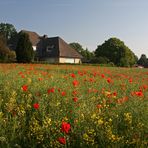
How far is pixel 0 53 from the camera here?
4731 centimetres

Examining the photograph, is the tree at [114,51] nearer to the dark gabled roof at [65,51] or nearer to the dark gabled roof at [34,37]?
the dark gabled roof at [65,51]

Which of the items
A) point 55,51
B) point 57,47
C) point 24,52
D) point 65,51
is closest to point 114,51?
point 65,51

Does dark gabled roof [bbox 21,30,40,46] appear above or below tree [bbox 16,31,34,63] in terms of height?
above

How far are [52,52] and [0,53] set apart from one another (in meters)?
23.3

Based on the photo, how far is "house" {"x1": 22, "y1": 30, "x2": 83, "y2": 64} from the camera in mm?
68625

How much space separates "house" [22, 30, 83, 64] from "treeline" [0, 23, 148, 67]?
3844 mm

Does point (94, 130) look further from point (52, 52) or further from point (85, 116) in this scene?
point (52, 52)

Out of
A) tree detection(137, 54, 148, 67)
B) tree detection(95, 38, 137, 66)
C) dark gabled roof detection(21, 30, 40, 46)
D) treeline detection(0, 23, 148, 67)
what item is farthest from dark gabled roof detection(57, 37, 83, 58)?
tree detection(137, 54, 148, 67)

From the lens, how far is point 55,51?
69250mm

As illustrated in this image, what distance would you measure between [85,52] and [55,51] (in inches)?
1389

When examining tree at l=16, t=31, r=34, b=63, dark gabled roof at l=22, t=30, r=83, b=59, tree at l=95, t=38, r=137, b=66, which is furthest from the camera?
tree at l=95, t=38, r=137, b=66

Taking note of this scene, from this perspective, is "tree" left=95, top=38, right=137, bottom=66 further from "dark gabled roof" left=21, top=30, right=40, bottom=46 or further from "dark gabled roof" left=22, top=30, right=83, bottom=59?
"dark gabled roof" left=21, top=30, right=40, bottom=46

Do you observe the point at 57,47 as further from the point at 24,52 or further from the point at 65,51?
the point at 24,52

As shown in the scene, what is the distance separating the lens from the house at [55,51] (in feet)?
225
